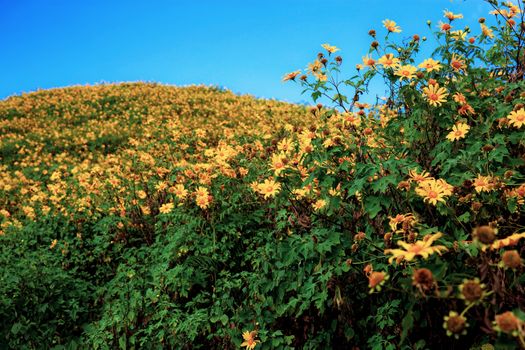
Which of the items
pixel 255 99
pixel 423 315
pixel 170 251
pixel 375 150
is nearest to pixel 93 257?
pixel 170 251

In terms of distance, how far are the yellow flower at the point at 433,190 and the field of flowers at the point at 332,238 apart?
2cm

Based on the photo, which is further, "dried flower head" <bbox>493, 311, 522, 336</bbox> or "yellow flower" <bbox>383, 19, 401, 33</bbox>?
"yellow flower" <bbox>383, 19, 401, 33</bbox>

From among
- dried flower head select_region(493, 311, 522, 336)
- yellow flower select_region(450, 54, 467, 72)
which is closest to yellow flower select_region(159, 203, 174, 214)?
yellow flower select_region(450, 54, 467, 72)

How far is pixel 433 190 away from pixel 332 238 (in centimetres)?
73

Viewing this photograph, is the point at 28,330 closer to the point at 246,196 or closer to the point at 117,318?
the point at 117,318

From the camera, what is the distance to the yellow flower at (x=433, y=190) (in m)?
2.72

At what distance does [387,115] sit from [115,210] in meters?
3.87

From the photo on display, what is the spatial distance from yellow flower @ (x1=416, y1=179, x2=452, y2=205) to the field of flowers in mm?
19

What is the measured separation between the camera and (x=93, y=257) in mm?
5969

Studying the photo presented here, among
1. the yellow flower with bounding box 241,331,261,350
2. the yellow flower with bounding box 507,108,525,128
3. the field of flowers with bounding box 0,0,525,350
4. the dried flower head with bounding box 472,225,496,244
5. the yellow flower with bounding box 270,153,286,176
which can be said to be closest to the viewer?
the dried flower head with bounding box 472,225,496,244

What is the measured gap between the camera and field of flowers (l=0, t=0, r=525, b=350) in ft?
8.81

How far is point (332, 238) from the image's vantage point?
125 inches

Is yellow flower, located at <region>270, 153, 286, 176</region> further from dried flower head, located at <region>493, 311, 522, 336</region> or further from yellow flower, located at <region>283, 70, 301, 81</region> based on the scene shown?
dried flower head, located at <region>493, 311, 522, 336</region>

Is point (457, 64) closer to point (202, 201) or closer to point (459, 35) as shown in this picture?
point (459, 35)
